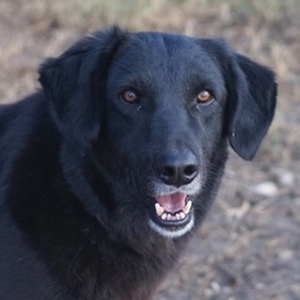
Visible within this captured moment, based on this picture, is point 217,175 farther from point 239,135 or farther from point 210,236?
point 210,236

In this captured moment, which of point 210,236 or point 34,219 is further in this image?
point 210,236

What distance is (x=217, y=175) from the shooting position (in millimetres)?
3588

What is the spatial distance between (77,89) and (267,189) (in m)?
2.33

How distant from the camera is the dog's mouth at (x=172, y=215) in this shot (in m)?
3.42

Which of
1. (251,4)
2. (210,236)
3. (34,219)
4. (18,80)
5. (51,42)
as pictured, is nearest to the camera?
(34,219)

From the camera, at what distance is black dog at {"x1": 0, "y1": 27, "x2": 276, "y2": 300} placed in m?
3.37

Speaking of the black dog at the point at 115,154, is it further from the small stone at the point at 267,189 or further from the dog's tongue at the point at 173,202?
the small stone at the point at 267,189

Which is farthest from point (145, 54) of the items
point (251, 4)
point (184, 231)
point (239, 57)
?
point (251, 4)

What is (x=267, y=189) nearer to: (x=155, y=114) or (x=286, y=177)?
(x=286, y=177)

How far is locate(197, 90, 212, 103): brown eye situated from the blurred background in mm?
909

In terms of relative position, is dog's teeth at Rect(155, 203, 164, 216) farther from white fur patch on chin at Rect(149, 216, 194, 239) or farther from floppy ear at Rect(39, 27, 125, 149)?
floppy ear at Rect(39, 27, 125, 149)

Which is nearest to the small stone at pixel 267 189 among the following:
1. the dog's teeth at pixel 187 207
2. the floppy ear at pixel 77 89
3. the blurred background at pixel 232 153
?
the blurred background at pixel 232 153

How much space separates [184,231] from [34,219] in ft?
2.02

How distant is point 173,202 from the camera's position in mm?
3441
